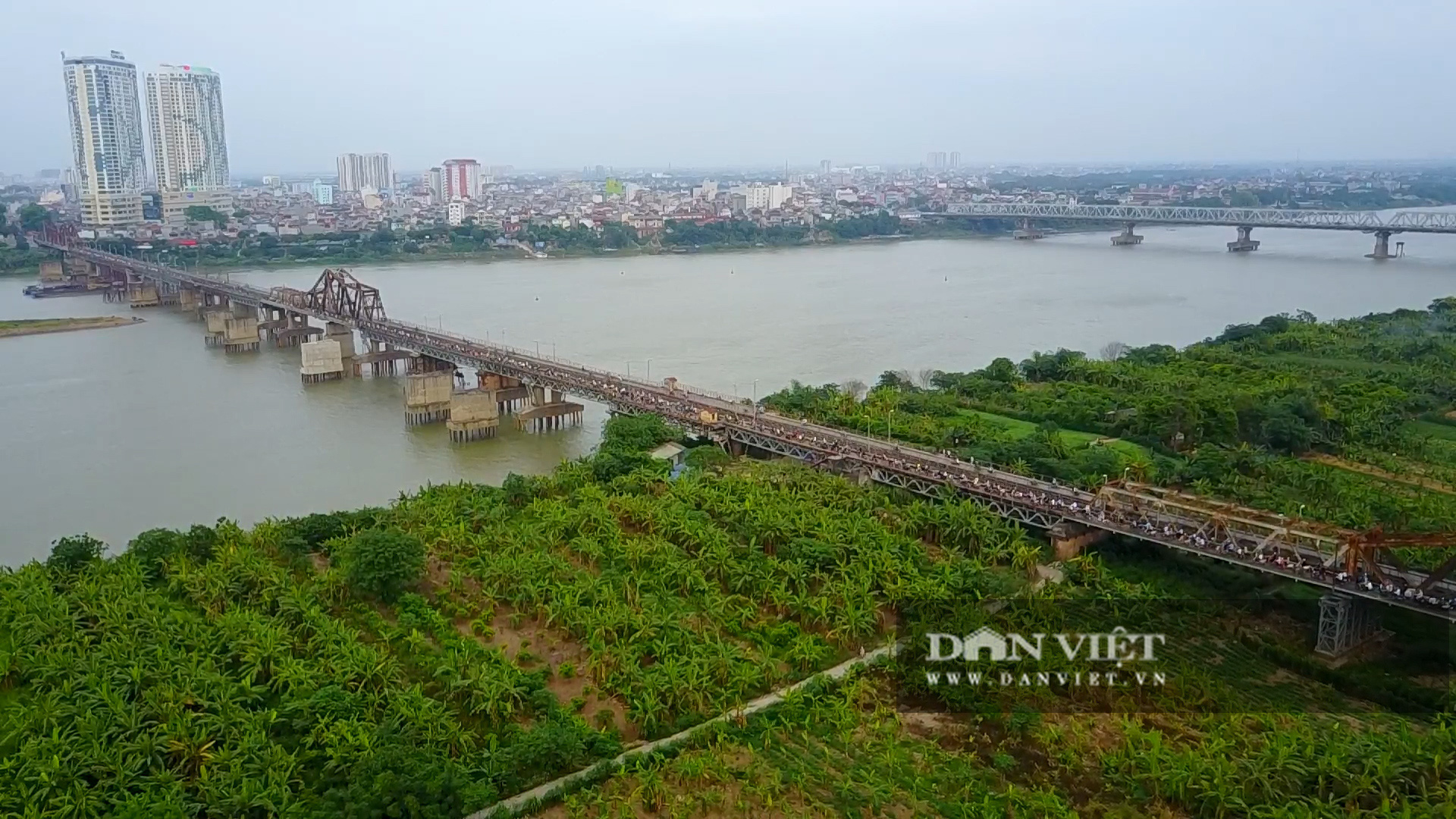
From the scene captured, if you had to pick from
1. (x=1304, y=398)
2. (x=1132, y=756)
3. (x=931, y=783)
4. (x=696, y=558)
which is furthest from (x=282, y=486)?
(x=1304, y=398)

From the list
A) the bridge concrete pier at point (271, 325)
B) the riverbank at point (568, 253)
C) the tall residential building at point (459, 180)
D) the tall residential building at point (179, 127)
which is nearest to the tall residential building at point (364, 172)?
the tall residential building at point (459, 180)

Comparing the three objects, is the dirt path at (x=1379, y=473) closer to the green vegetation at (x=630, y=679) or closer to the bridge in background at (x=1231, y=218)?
the green vegetation at (x=630, y=679)

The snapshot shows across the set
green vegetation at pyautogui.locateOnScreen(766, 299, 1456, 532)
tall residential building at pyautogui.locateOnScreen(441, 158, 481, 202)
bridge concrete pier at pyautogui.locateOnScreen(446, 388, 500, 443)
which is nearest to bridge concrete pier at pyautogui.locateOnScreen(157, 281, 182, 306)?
bridge concrete pier at pyautogui.locateOnScreen(446, 388, 500, 443)

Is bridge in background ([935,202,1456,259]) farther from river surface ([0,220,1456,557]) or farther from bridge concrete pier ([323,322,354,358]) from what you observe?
bridge concrete pier ([323,322,354,358])

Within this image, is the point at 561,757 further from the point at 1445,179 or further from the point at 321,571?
the point at 1445,179

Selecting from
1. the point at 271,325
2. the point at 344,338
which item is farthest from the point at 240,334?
the point at 344,338

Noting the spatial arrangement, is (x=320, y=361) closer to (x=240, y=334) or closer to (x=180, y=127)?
(x=240, y=334)
